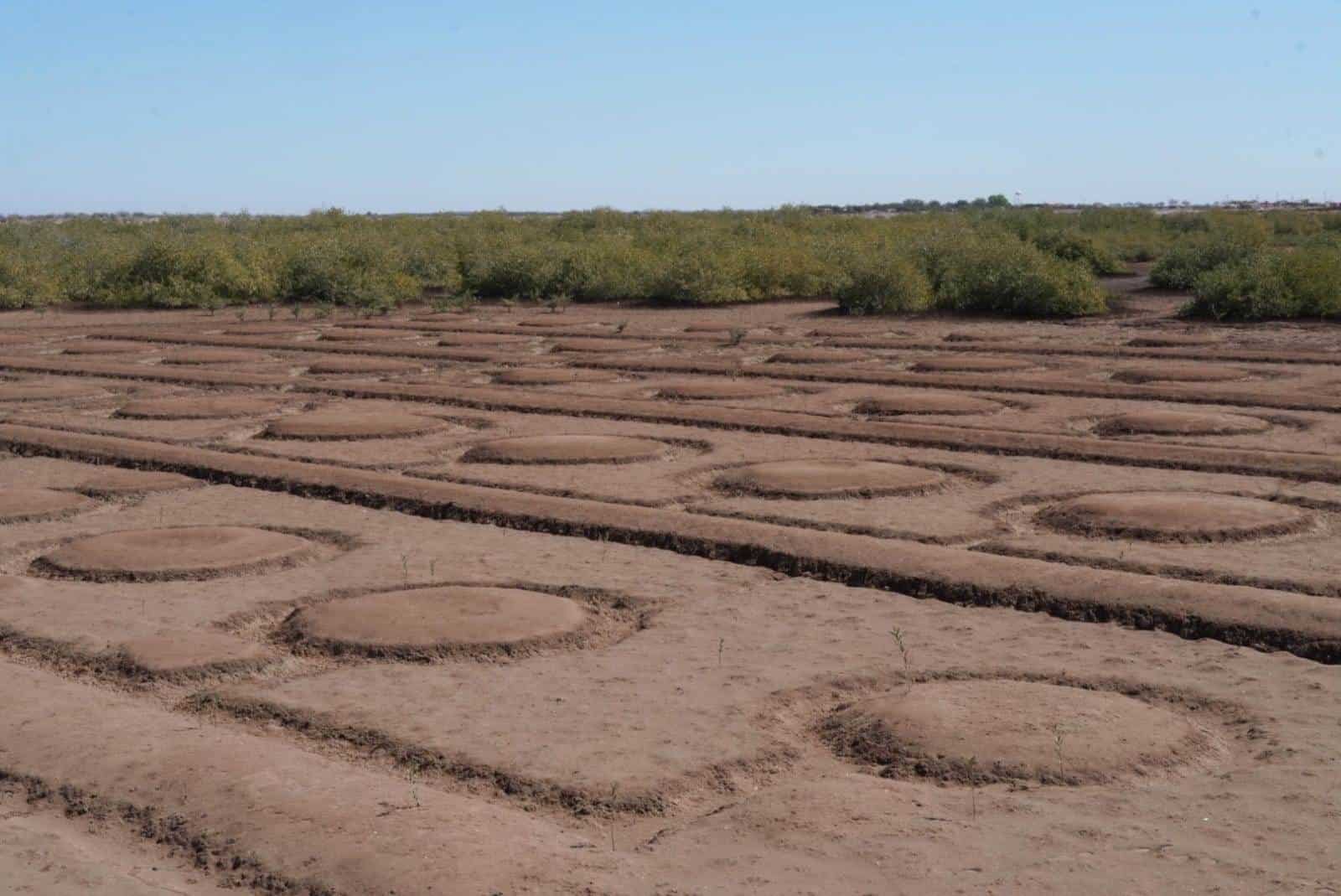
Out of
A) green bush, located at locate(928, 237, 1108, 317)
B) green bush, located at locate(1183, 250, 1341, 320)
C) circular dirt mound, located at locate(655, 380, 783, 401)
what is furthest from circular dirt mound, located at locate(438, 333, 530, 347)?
green bush, located at locate(1183, 250, 1341, 320)

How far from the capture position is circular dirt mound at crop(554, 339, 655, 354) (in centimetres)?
1833

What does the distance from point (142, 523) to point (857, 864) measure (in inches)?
217

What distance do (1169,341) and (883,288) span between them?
583 centimetres

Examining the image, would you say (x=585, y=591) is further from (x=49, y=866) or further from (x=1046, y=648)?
(x=49, y=866)

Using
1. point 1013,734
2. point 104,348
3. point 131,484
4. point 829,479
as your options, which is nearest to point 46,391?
point 104,348

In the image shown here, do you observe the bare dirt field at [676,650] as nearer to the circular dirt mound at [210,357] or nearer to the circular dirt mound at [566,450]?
the circular dirt mound at [566,450]

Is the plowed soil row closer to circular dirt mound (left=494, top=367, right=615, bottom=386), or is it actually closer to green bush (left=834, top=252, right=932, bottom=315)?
circular dirt mound (left=494, top=367, right=615, bottom=386)

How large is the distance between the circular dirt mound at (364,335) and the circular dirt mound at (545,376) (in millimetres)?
5130

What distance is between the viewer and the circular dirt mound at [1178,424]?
11023mm

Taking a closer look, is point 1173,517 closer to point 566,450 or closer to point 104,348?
point 566,450

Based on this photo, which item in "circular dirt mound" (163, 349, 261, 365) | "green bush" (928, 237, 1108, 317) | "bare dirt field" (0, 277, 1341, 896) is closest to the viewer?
"bare dirt field" (0, 277, 1341, 896)

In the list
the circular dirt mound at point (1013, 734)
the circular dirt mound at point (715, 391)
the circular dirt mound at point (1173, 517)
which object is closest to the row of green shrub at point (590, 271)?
the circular dirt mound at point (715, 391)

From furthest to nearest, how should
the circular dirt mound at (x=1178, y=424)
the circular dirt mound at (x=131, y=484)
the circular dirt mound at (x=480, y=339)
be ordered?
the circular dirt mound at (x=480, y=339), the circular dirt mound at (x=1178, y=424), the circular dirt mound at (x=131, y=484)

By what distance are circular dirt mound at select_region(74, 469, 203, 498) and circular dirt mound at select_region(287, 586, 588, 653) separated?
3.17 metres
